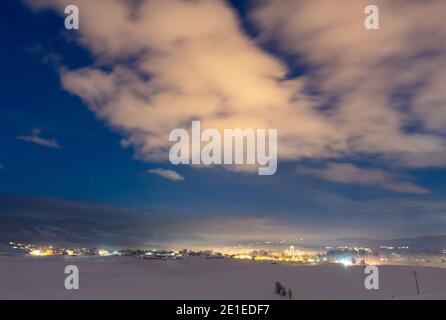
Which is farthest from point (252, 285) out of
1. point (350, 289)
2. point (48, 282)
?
point (48, 282)

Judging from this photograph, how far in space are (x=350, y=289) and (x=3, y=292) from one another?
29.3m

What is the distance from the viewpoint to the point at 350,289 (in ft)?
130

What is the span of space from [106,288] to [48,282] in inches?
235
